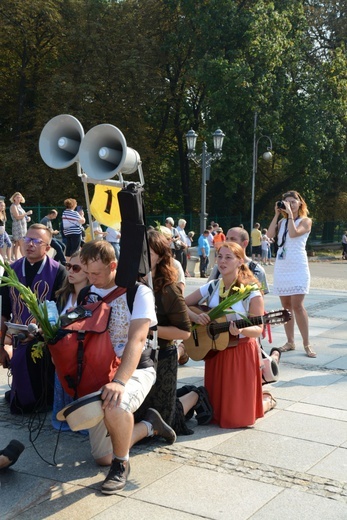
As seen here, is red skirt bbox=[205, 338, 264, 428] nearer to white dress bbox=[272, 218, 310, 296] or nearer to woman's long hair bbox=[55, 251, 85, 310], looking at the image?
woman's long hair bbox=[55, 251, 85, 310]

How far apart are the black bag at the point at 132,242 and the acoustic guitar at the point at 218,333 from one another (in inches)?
45.2

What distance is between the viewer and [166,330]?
16.4ft

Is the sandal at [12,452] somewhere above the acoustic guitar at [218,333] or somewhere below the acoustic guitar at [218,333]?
below

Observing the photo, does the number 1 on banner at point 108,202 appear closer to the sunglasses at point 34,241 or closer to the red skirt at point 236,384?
the sunglasses at point 34,241

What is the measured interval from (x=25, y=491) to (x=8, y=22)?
30139 millimetres

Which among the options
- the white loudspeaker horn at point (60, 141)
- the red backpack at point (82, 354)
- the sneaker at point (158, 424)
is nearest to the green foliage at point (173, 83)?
the white loudspeaker horn at point (60, 141)

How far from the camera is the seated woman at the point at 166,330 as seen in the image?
5000 mm

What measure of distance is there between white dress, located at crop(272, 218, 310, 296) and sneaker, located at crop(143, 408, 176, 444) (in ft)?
11.2

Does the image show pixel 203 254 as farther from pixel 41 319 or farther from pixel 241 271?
pixel 41 319

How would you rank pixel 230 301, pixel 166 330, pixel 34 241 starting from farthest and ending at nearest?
1. pixel 34 241
2. pixel 230 301
3. pixel 166 330

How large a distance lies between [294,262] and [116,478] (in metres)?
4.41

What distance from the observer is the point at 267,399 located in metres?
5.84

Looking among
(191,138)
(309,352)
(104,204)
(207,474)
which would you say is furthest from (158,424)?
(191,138)

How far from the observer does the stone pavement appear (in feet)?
12.8
